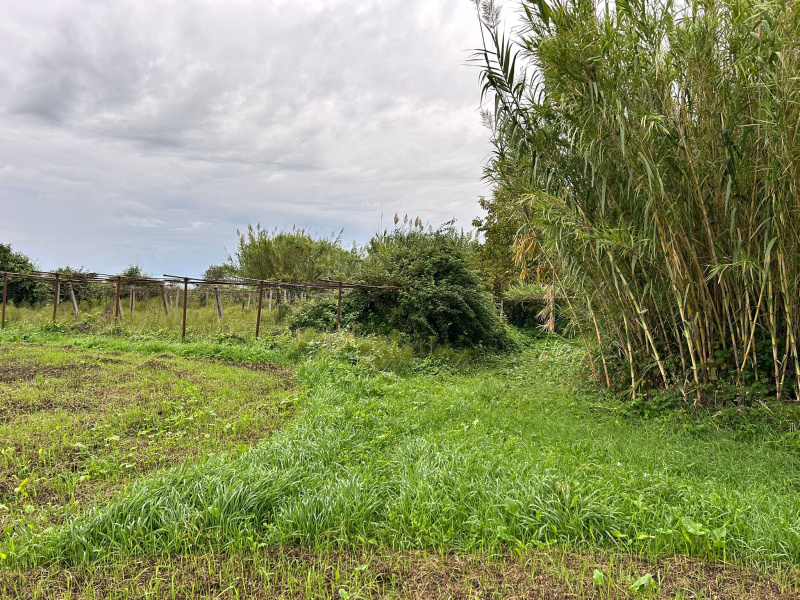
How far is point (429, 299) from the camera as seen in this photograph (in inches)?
433

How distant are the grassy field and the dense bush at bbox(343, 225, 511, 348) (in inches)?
222

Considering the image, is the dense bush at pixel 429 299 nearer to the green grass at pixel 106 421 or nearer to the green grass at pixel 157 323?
the green grass at pixel 157 323

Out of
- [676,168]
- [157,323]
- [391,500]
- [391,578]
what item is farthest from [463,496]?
[157,323]

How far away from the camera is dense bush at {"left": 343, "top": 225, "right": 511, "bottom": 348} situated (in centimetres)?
1100

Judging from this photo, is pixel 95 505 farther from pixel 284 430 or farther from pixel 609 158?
pixel 609 158

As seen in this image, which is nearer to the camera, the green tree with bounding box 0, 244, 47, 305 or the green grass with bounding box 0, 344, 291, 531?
the green grass with bounding box 0, 344, 291, 531

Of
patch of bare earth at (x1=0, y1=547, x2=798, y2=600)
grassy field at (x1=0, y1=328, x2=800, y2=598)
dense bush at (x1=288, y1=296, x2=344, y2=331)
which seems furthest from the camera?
dense bush at (x1=288, y1=296, x2=344, y2=331)

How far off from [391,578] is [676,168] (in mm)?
4880

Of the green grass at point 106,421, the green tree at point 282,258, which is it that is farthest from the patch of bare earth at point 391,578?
the green tree at point 282,258

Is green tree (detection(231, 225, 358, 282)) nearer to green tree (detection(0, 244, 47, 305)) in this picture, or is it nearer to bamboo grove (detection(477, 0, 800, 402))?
green tree (detection(0, 244, 47, 305))

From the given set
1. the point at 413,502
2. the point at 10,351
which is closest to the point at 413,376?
the point at 413,502

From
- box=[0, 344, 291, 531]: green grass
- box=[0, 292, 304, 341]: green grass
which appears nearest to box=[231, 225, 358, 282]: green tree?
box=[0, 292, 304, 341]: green grass

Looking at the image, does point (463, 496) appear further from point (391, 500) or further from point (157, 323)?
point (157, 323)

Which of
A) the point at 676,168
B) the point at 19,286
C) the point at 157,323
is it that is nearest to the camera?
the point at 676,168
